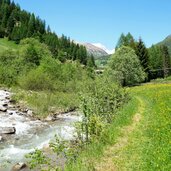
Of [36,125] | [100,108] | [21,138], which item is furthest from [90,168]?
[36,125]

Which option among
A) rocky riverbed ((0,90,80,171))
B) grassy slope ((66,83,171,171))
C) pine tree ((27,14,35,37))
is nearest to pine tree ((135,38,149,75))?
rocky riverbed ((0,90,80,171))

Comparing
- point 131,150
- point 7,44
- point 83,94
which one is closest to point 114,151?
point 131,150

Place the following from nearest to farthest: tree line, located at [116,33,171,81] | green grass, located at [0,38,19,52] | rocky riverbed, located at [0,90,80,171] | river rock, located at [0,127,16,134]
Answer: rocky riverbed, located at [0,90,80,171]
river rock, located at [0,127,16,134]
tree line, located at [116,33,171,81]
green grass, located at [0,38,19,52]

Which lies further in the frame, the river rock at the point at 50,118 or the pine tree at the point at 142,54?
the pine tree at the point at 142,54

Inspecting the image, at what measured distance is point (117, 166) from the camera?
41.2 feet

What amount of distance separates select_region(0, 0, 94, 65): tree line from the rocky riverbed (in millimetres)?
104038

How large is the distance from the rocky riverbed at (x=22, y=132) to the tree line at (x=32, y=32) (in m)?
104

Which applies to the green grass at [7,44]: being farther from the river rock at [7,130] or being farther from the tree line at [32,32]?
the river rock at [7,130]

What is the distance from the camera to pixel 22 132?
91.1 feet

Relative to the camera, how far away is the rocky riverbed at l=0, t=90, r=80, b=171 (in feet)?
66.2

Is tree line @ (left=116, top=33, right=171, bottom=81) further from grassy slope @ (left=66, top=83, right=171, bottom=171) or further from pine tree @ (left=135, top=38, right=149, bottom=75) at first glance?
grassy slope @ (left=66, top=83, right=171, bottom=171)

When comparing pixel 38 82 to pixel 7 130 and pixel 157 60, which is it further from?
pixel 157 60

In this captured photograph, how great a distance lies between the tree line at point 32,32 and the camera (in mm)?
145625

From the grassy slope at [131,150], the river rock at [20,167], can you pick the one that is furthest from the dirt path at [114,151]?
the river rock at [20,167]
